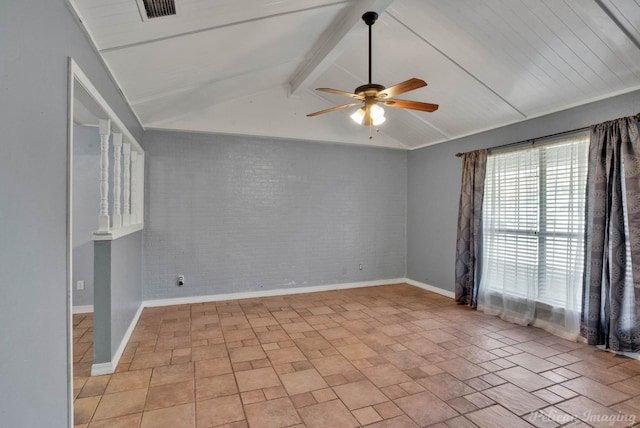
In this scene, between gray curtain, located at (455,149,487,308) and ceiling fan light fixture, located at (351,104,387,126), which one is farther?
gray curtain, located at (455,149,487,308)

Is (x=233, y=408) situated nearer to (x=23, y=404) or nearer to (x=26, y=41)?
(x=23, y=404)

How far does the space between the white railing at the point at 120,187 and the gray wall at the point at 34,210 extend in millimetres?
1035

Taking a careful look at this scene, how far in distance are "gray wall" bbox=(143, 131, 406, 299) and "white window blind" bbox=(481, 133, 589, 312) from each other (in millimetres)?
1883

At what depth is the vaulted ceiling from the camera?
233cm

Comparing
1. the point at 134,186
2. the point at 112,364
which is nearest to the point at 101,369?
the point at 112,364

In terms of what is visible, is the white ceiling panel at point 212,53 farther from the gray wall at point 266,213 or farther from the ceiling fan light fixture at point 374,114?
the gray wall at point 266,213

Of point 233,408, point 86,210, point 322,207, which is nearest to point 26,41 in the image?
point 233,408

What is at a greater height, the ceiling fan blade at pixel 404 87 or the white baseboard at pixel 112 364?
the ceiling fan blade at pixel 404 87

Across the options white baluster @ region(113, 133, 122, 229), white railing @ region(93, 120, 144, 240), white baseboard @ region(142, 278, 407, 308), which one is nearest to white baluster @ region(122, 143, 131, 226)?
white railing @ region(93, 120, 144, 240)

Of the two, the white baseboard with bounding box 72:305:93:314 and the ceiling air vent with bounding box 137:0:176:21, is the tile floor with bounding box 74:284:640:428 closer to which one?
the white baseboard with bounding box 72:305:93:314

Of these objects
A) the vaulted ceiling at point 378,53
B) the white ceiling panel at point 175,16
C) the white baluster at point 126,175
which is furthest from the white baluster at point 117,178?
the white ceiling panel at point 175,16

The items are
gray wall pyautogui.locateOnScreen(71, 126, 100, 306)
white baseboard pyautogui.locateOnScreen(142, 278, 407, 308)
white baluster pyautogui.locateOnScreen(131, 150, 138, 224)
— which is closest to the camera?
white baluster pyautogui.locateOnScreen(131, 150, 138, 224)

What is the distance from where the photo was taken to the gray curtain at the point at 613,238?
9.30 feet

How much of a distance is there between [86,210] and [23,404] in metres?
3.35
